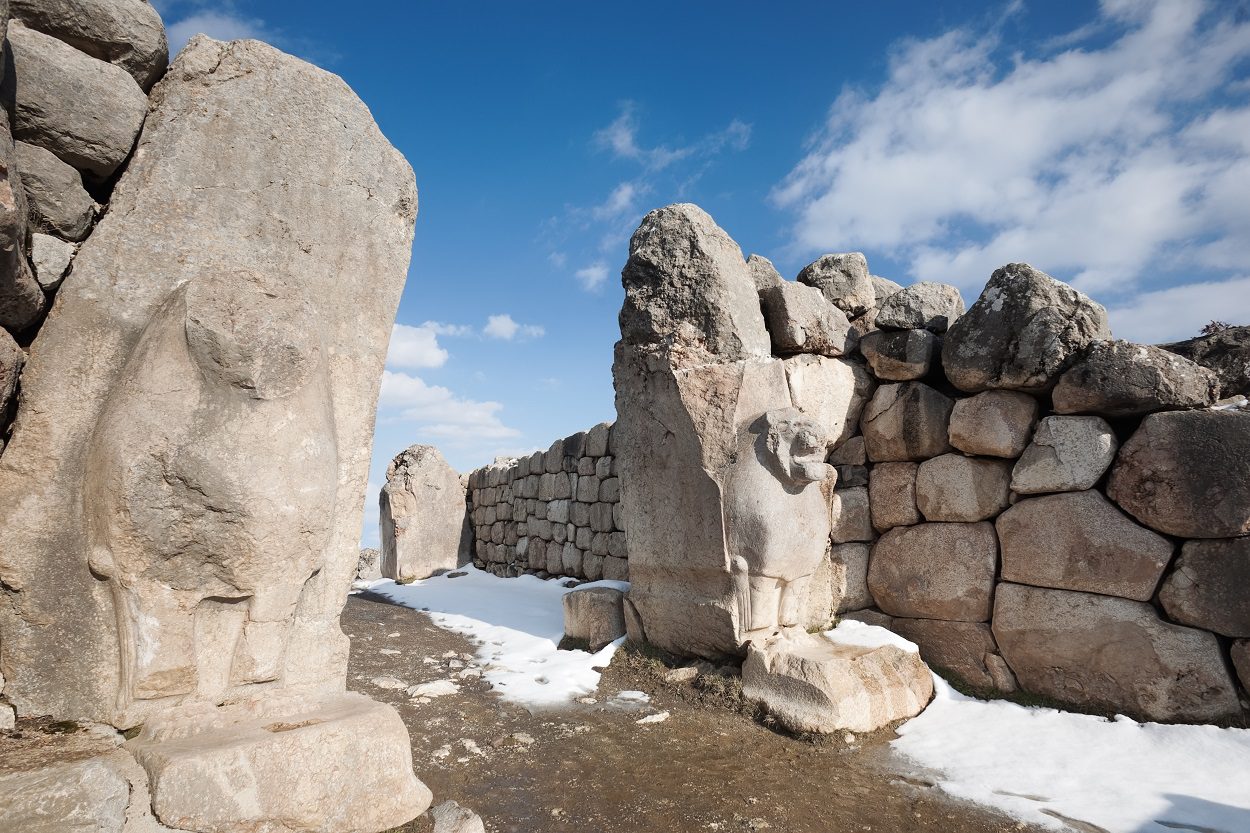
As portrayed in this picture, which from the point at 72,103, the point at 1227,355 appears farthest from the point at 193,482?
the point at 1227,355

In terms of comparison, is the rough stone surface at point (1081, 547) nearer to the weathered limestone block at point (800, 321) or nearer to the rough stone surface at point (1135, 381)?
the rough stone surface at point (1135, 381)

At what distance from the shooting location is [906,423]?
4.51 m

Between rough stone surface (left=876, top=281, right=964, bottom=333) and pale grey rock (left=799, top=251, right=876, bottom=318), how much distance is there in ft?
1.02

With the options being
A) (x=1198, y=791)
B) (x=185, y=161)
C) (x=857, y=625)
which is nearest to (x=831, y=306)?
(x=857, y=625)

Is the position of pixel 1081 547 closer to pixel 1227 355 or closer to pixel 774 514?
pixel 1227 355

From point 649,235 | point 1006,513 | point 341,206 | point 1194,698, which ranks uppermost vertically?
point 649,235

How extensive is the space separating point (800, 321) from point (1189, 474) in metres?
2.19

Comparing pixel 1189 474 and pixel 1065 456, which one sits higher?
pixel 1065 456

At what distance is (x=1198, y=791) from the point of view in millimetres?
2816

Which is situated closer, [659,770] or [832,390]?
[659,770]

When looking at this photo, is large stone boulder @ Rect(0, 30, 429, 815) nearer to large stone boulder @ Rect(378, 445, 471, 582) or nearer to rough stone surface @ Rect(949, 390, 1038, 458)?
rough stone surface @ Rect(949, 390, 1038, 458)

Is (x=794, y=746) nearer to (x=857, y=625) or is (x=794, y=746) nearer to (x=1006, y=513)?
(x=857, y=625)

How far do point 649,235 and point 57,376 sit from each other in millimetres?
3512

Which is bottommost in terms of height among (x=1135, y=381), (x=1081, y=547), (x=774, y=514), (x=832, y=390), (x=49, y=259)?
(x=1081, y=547)
